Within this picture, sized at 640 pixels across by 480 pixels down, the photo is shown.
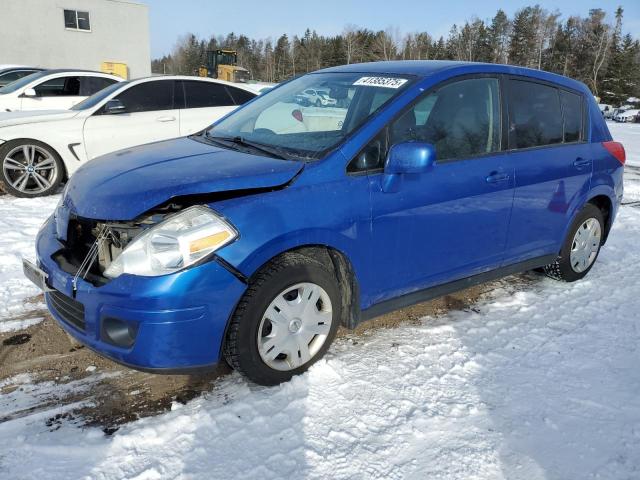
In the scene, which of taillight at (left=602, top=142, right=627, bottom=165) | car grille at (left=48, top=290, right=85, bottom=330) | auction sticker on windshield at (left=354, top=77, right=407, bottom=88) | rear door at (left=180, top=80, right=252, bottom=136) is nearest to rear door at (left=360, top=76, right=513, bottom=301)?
auction sticker on windshield at (left=354, top=77, right=407, bottom=88)

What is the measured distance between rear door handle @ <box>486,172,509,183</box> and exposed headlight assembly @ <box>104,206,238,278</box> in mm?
1852

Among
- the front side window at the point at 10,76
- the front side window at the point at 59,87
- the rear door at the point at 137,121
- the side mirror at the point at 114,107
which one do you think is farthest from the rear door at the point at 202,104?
the front side window at the point at 10,76

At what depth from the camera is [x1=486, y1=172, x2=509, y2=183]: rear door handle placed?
342cm

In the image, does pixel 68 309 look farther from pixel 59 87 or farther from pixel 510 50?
pixel 510 50

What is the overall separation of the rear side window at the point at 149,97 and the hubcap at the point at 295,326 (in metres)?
5.39

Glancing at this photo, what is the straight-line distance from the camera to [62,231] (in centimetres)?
288

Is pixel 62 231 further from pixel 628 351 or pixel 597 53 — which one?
pixel 597 53

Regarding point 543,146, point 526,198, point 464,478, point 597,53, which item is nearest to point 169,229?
point 464,478

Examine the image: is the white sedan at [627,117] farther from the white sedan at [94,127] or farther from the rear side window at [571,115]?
the rear side window at [571,115]

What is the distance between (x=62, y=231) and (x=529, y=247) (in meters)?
3.22

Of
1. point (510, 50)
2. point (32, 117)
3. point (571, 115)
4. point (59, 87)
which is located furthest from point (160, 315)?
point (510, 50)

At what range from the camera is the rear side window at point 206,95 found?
24.5 ft

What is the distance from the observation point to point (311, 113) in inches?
134

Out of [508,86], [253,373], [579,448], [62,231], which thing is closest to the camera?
[579,448]
